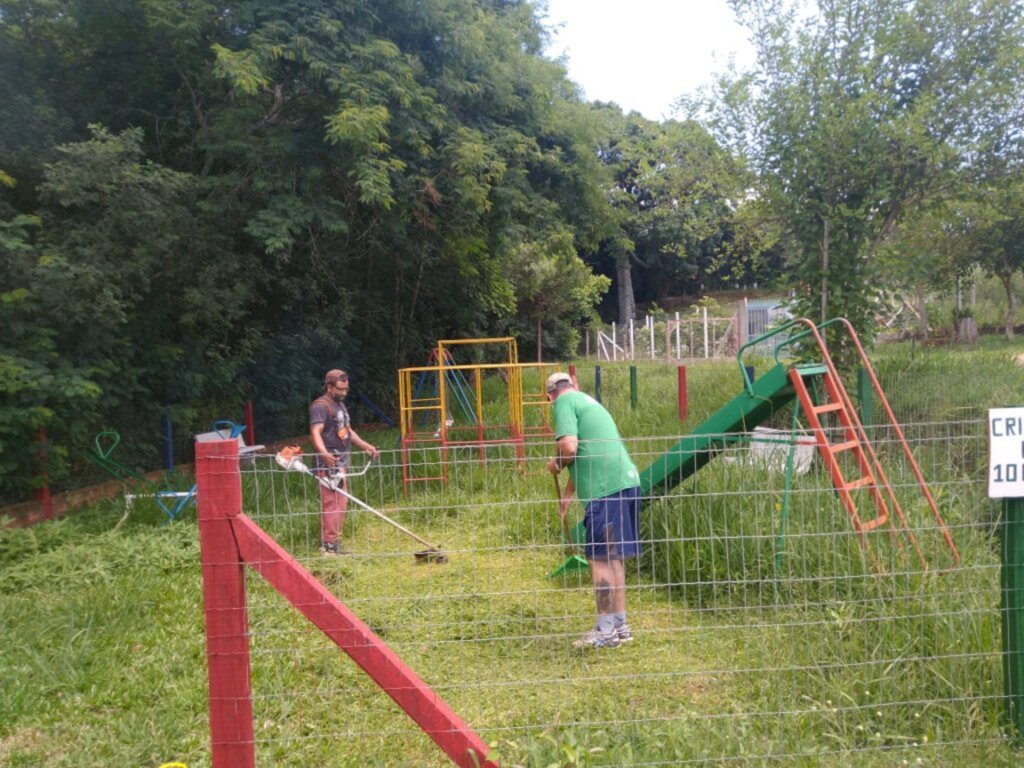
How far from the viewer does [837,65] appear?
9.23m

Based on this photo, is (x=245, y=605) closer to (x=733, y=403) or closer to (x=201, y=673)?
(x=201, y=673)

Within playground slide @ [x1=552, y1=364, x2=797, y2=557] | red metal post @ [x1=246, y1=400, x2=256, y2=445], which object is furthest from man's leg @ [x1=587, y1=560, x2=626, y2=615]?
red metal post @ [x1=246, y1=400, x2=256, y2=445]

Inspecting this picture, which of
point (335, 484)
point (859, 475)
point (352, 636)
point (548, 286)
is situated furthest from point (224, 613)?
point (548, 286)

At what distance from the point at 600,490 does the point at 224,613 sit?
2537 millimetres

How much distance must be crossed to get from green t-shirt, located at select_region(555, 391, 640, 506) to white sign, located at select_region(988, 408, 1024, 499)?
1.81 m

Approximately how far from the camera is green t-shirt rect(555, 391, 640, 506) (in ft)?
15.8

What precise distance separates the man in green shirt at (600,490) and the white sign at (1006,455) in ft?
5.77

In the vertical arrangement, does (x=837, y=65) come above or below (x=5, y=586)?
above

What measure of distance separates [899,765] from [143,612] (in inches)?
177

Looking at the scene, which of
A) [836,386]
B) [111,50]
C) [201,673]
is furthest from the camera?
[111,50]

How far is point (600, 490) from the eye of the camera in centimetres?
486

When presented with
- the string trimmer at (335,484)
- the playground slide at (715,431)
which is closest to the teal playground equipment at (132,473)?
the string trimmer at (335,484)

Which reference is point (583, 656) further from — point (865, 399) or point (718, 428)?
point (865, 399)

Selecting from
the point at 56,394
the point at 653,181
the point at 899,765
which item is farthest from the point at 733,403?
the point at 653,181
